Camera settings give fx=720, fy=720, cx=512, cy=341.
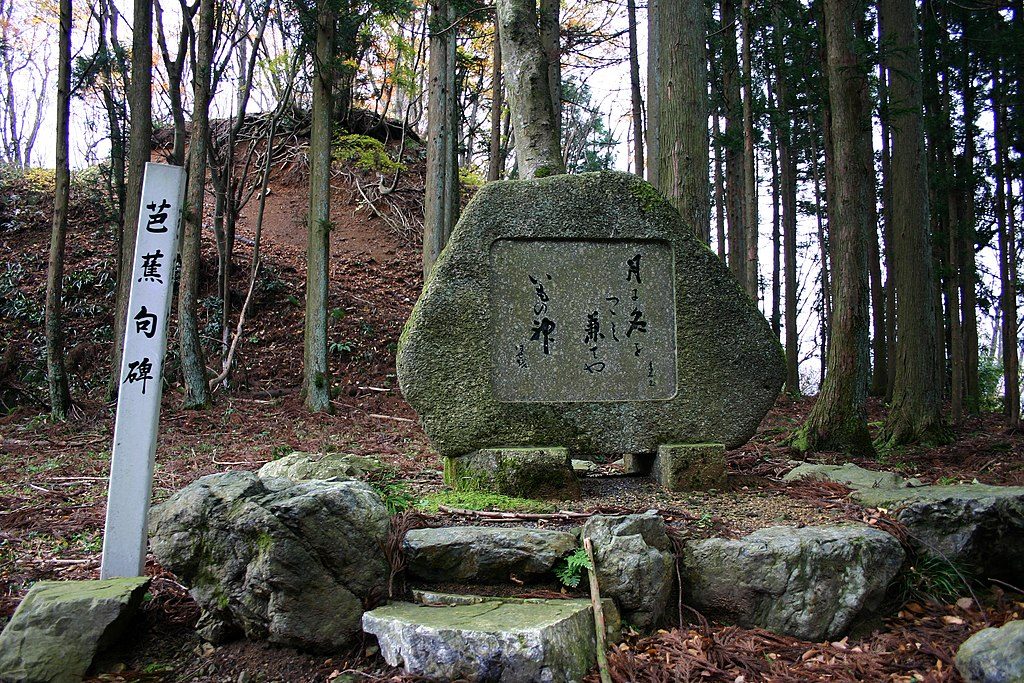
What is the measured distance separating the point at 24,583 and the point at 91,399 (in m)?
7.57

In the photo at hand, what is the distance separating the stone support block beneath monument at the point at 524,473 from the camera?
183 inches

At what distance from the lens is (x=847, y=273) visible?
7.36m

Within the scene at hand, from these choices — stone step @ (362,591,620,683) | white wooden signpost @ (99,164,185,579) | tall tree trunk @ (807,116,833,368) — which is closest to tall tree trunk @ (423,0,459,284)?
white wooden signpost @ (99,164,185,579)

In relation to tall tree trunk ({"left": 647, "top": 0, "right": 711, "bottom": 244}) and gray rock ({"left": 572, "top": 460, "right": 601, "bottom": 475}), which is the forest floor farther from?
tall tree trunk ({"left": 647, "top": 0, "right": 711, "bottom": 244})

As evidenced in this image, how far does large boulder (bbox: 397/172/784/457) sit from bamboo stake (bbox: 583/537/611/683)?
1.21m

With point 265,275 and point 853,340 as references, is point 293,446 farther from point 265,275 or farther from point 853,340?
point 265,275

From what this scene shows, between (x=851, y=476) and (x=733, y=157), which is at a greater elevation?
(x=733, y=157)

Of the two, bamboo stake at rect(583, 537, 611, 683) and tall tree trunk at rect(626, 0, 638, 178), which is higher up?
tall tree trunk at rect(626, 0, 638, 178)

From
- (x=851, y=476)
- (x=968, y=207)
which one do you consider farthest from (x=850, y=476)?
(x=968, y=207)

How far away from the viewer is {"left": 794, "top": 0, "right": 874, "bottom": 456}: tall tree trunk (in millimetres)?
7355

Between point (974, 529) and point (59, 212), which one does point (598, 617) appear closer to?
point (974, 529)

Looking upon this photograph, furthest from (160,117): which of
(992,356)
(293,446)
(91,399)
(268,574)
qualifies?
(992,356)

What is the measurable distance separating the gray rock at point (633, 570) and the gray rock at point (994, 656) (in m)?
1.35

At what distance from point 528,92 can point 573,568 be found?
4.31m
